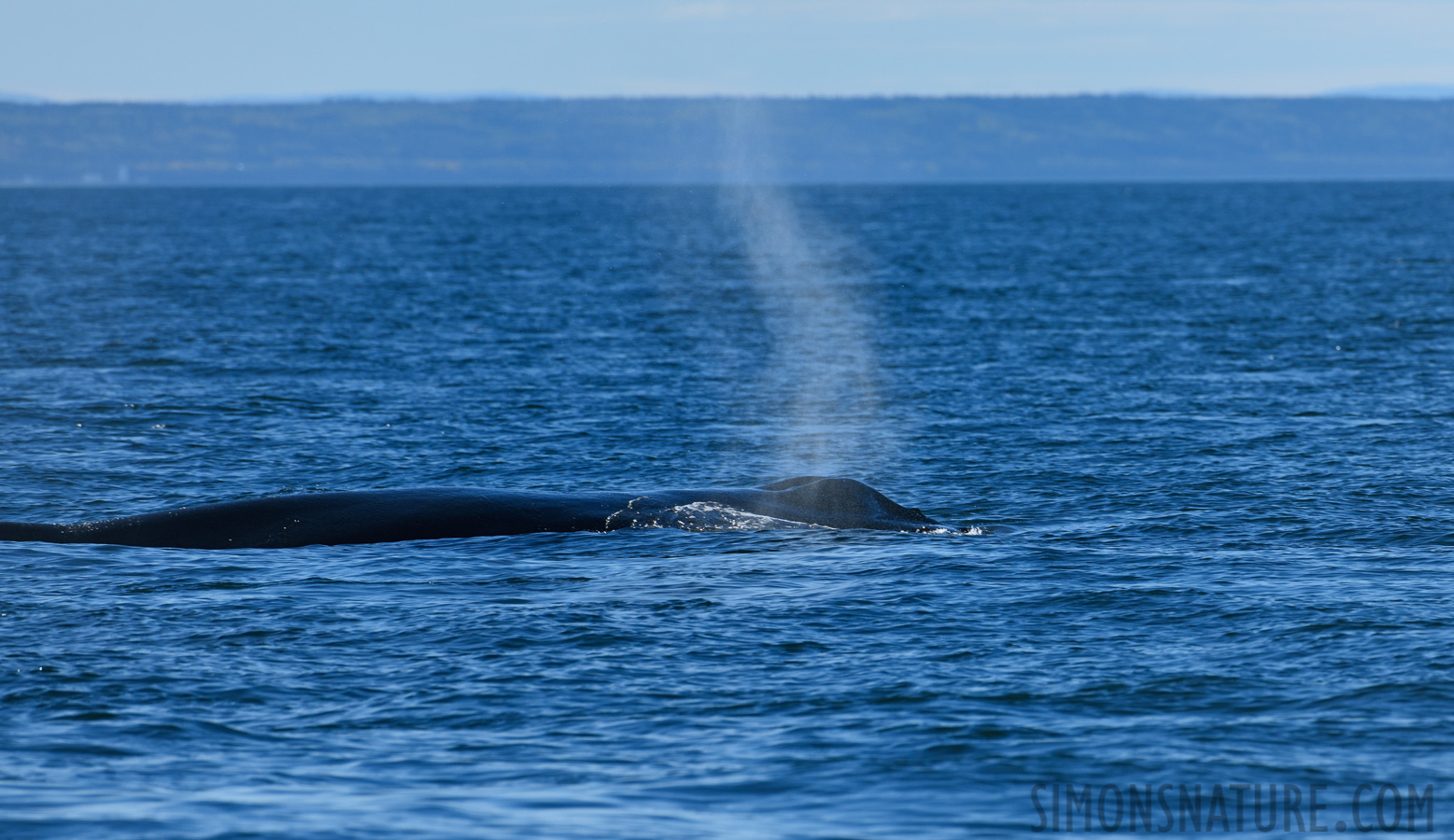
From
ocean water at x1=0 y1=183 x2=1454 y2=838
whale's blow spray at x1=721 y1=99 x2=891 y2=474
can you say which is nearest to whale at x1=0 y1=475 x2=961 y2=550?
ocean water at x1=0 y1=183 x2=1454 y2=838

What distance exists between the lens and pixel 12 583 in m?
16.1

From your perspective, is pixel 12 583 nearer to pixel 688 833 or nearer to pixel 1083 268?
pixel 688 833

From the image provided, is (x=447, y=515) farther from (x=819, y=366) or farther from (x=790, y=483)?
(x=819, y=366)

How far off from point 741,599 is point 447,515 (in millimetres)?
4331

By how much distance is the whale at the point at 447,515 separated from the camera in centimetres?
1784

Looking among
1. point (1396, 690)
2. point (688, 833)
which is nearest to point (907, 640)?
point (1396, 690)

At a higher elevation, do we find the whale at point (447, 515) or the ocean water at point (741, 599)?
the whale at point (447, 515)

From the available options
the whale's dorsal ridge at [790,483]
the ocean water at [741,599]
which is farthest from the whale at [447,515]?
the ocean water at [741,599]

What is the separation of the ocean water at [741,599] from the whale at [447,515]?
421mm

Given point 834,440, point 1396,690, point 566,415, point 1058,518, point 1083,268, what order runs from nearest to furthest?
point 1396,690, point 1058,518, point 834,440, point 566,415, point 1083,268

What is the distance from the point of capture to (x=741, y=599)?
15578mm

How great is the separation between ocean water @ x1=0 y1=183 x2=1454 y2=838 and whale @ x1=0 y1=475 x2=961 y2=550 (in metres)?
0.42

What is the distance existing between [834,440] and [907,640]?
13.2 m

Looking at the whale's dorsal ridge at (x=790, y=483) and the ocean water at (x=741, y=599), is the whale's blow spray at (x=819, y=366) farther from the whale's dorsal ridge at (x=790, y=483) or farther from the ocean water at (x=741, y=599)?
the whale's dorsal ridge at (x=790, y=483)
